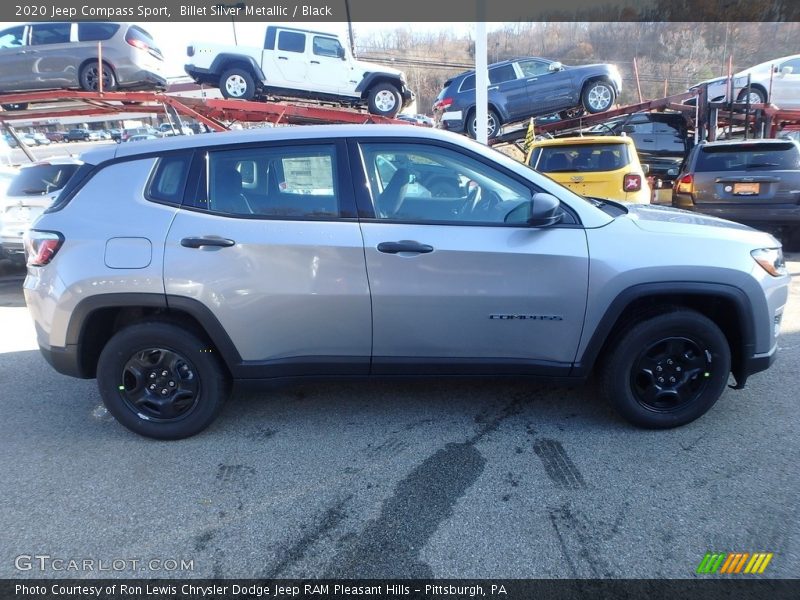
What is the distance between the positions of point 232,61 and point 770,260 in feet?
35.0

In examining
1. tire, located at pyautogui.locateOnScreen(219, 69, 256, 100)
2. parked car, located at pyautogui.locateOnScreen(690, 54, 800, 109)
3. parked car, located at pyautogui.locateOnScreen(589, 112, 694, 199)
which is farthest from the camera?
parked car, located at pyautogui.locateOnScreen(690, 54, 800, 109)

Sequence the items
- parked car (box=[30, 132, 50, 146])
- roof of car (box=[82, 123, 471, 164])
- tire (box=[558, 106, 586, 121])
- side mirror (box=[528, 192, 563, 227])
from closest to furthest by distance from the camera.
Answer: side mirror (box=[528, 192, 563, 227]) < roof of car (box=[82, 123, 471, 164]) < tire (box=[558, 106, 586, 121]) < parked car (box=[30, 132, 50, 146])

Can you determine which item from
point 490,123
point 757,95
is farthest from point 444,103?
point 757,95

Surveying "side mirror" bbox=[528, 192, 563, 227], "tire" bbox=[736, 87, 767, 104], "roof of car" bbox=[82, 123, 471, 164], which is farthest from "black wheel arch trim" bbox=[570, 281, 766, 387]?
"tire" bbox=[736, 87, 767, 104]

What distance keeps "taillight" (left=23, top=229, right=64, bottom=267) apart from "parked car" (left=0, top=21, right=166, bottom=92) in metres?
7.58

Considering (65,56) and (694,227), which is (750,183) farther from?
(65,56)

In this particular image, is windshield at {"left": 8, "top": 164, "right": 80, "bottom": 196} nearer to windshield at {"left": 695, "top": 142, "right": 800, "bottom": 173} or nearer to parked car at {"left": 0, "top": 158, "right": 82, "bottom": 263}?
parked car at {"left": 0, "top": 158, "right": 82, "bottom": 263}

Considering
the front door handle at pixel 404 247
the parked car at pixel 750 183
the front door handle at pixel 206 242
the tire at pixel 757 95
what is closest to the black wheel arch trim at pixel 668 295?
the front door handle at pixel 404 247

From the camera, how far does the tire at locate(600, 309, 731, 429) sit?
2.97 metres

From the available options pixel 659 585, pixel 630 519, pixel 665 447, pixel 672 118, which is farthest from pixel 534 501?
pixel 672 118

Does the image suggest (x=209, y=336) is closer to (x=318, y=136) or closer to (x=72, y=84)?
(x=318, y=136)

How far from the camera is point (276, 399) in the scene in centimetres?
374

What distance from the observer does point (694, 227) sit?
304cm

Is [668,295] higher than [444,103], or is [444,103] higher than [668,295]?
[444,103]
